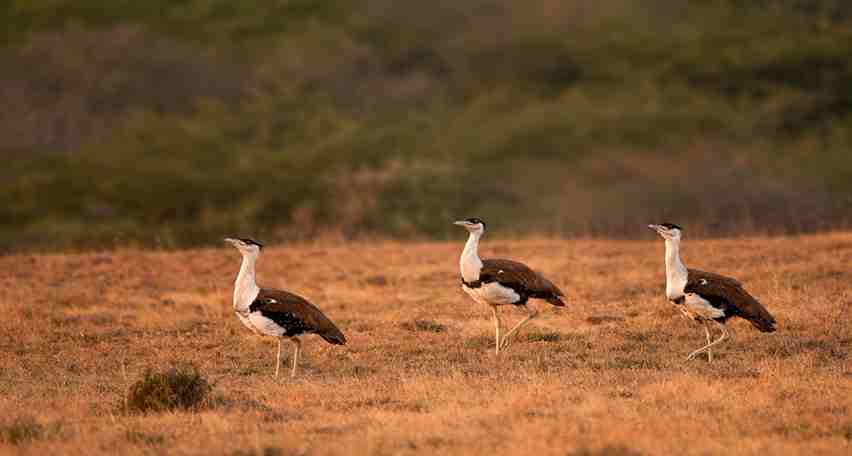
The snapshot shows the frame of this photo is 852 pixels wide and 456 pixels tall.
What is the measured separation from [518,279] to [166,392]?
4.59 metres

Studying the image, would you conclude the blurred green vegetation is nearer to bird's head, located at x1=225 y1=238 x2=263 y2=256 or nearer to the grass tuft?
bird's head, located at x1=225 y1=238 x2=263 y2=256

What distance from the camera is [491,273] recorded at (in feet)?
47.1

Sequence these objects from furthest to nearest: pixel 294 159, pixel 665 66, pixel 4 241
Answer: pixel 665 66
pixel 294 159
pixel 4 241

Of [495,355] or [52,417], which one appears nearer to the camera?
[52,417]

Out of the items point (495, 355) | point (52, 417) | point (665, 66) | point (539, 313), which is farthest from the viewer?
point (665, 66)

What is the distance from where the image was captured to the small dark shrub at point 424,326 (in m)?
15.5

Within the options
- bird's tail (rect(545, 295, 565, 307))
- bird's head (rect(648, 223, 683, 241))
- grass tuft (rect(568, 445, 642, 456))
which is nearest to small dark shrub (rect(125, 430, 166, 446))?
grass tuft (rect(568, 445, 642, 456))

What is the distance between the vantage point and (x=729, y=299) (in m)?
13.2

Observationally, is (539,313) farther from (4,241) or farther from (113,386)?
(4,241)

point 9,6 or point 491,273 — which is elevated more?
point 9,6

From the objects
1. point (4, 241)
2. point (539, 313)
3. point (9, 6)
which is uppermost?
point (9, 6)

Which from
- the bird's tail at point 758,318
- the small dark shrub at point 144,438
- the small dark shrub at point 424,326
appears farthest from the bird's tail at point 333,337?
the bird's tail at point 758,318

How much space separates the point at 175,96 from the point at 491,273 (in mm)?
38882

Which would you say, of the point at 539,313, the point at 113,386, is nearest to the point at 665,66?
the point at 539,313
